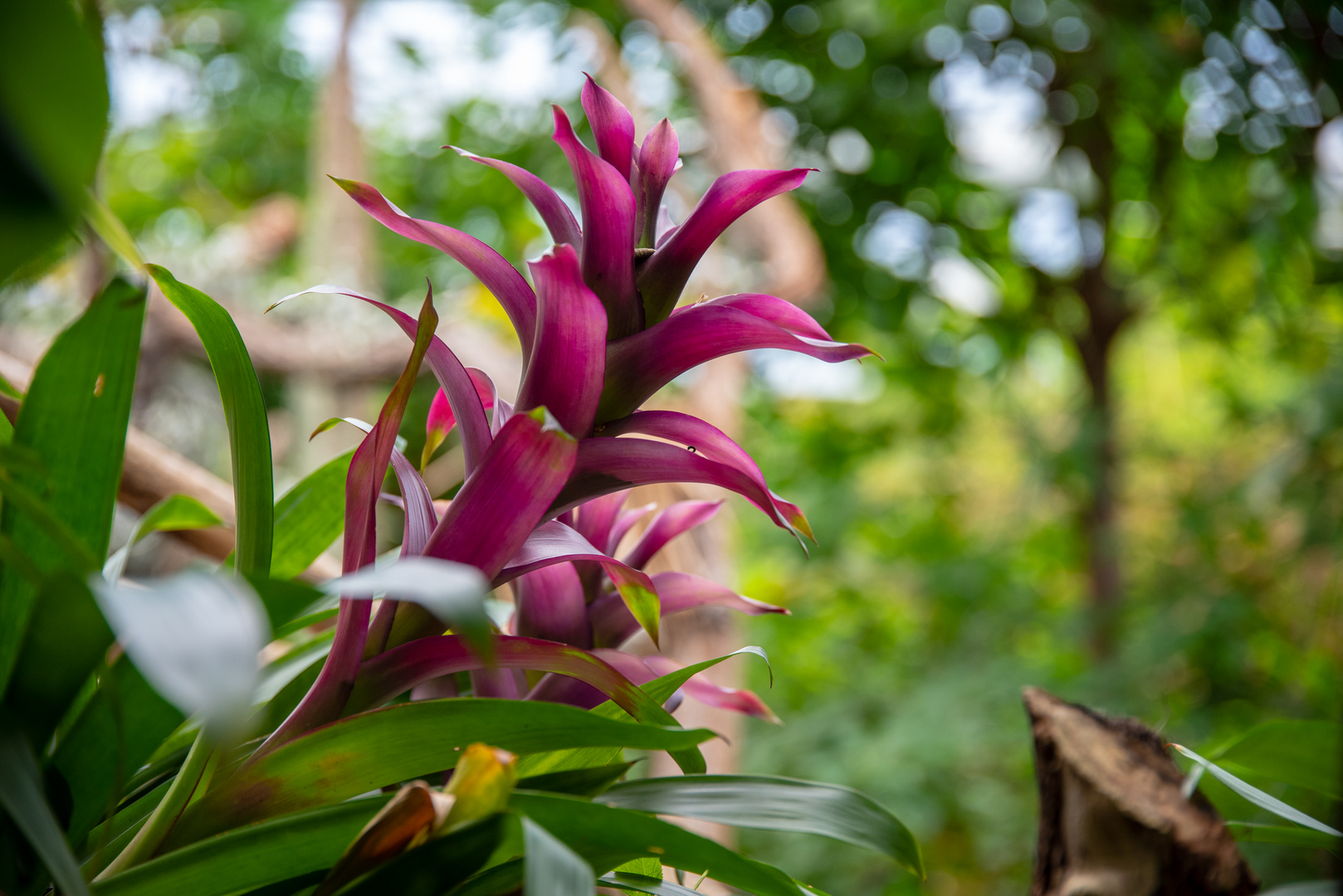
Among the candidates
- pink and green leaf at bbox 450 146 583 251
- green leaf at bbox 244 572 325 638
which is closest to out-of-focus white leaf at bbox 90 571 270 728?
green leaf at bbox 244 572 325 638

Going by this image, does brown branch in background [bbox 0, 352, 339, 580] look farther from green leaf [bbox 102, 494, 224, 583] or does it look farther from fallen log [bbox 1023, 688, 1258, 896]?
fallen log [bbox 1023, 688, 1258, 896]

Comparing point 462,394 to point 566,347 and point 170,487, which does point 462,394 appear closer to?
point 566,347

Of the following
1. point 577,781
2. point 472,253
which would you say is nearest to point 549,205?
point 472,253

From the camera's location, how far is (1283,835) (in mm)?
229

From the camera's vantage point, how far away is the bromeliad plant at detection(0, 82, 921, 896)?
0.14 m

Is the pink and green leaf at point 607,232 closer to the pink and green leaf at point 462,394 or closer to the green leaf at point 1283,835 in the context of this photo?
the pink and green leaf at point 462,394

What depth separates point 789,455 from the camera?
2109 mm

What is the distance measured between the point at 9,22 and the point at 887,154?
5.59 feet

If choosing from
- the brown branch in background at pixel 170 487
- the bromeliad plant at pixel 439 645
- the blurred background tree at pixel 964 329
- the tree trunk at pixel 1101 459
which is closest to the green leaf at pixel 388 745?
the bromeliad plant at pixel 439 645

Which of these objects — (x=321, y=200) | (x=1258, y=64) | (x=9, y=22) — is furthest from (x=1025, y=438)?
(x=9, y=22)

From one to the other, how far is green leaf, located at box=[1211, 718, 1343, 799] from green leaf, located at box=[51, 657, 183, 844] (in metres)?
0.27

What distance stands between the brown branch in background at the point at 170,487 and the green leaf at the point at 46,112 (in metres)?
0.36

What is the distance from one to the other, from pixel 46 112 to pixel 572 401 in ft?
0.32

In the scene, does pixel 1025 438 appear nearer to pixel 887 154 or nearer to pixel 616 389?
pixel 887 154
